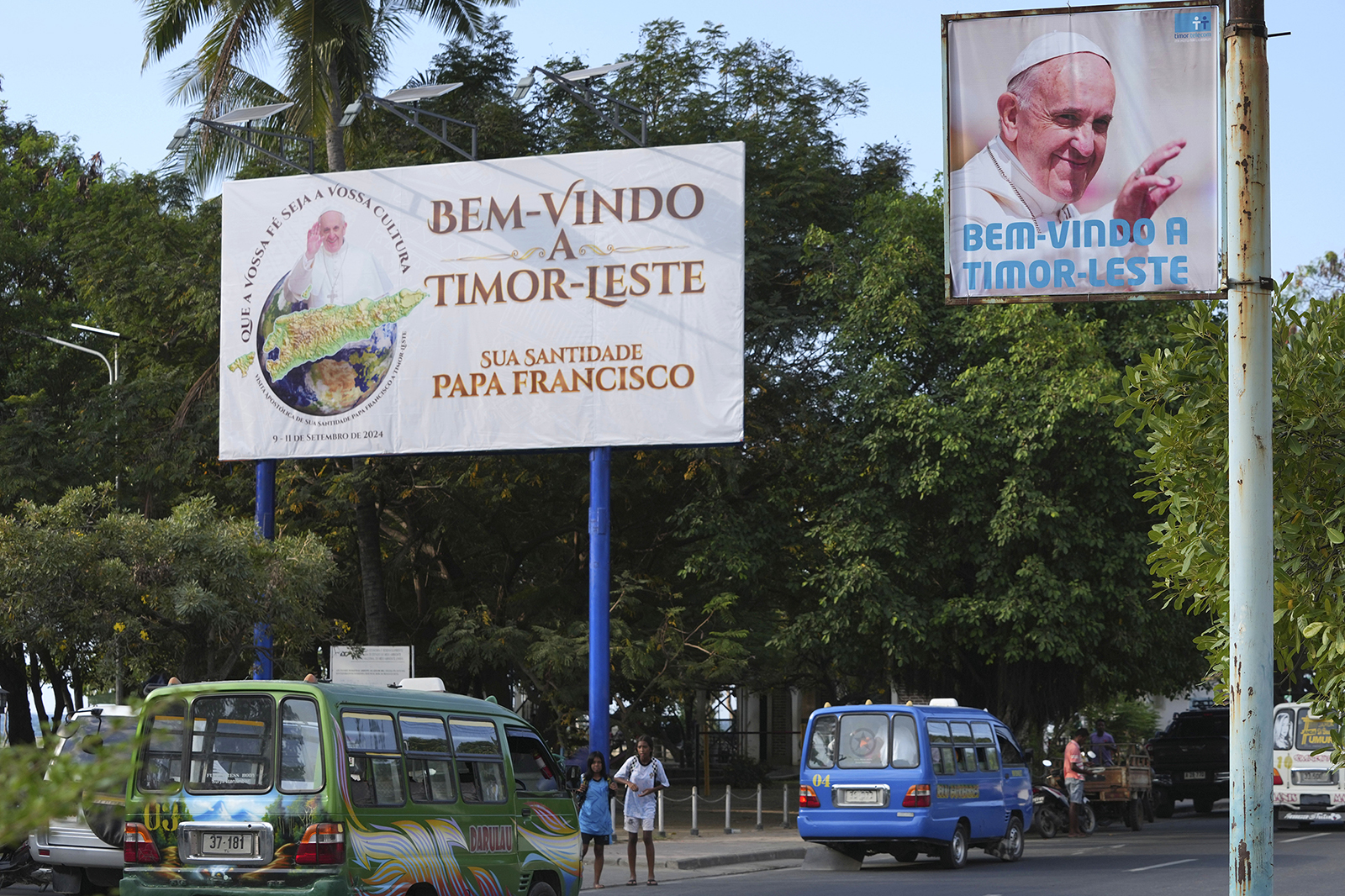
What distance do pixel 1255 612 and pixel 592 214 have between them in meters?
17.0

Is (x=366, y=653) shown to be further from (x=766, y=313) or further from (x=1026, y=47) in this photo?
(x=1026, y=47)

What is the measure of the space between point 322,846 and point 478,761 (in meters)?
1.97

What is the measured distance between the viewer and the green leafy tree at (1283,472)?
25.9 feet

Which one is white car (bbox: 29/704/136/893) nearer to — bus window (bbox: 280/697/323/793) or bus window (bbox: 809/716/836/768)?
bus window (bbox: 280/697/323/793)

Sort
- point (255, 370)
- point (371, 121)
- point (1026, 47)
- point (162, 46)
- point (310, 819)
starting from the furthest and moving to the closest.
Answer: point (371, 121) < point (162, 46) < point (255, 370) < point (310, 819) < point (1026, 47)

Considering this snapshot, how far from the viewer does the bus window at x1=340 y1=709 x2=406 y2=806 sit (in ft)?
34.4

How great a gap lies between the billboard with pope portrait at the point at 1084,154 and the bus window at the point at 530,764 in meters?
5.67

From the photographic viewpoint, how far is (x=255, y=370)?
24.5 m

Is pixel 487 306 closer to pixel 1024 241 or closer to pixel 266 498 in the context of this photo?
pixel 266 498

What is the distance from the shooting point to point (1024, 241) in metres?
8.57

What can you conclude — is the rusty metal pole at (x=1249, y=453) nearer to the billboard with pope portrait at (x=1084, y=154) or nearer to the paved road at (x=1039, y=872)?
the billboard with pope portrait at (x=1084, y=154)

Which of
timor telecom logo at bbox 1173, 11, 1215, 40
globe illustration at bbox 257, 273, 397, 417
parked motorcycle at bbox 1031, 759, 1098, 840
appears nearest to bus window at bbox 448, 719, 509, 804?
timor telecom logo at bbox 1173, 11, 1215, 40

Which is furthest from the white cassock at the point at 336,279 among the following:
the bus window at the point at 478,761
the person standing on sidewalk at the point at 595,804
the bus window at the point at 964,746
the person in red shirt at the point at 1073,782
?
the person in red shirt at the point at 1073,782

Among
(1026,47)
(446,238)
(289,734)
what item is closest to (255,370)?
(446,238)
